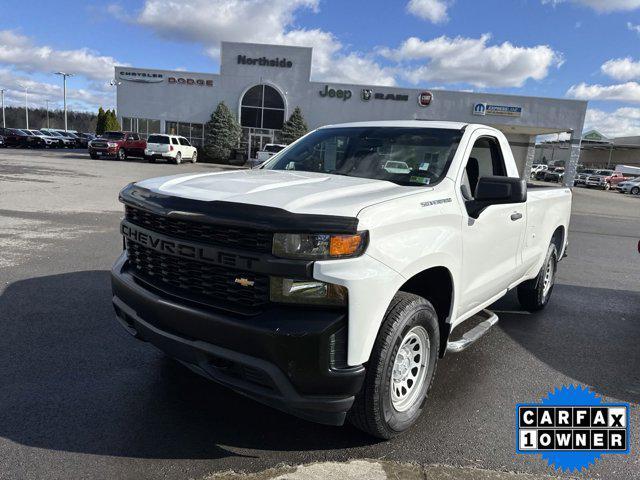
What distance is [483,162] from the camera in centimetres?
426

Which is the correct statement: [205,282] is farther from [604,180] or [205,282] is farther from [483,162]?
[604,180]

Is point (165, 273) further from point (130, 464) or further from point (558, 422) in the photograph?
point (558, 422)

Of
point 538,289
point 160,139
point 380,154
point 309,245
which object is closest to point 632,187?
point 160,139

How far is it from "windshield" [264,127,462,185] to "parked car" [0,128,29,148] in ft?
153

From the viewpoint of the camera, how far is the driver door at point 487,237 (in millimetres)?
3479

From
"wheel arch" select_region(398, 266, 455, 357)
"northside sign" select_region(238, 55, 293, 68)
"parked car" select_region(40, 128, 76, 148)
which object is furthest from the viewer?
"parked car" select_region(40, 128, 76, 148)

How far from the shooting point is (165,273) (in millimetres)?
2943

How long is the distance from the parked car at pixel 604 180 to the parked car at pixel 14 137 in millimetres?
52059

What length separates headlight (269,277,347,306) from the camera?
2395 millimetres

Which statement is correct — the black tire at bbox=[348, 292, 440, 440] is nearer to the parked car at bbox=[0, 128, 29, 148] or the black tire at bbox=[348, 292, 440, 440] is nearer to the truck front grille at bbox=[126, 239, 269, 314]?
the truck front grille at bbox=[126, 239, 269, 314]

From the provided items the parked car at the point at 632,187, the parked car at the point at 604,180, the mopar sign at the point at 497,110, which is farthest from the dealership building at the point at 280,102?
the parked car at the point at 604,180

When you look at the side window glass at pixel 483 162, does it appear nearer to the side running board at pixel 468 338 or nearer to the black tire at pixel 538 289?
the side running board at pixel 468 338

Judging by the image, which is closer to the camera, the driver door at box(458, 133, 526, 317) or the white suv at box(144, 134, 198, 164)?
the driver door at box(458, 133, 526, 317)

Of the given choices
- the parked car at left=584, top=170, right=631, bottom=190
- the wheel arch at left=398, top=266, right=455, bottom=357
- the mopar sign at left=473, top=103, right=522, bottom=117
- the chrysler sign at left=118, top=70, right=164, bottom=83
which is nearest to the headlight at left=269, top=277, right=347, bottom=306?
the wheel arch at left=398, top=266, right=455, bottom=357
